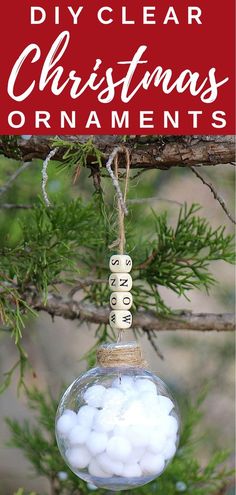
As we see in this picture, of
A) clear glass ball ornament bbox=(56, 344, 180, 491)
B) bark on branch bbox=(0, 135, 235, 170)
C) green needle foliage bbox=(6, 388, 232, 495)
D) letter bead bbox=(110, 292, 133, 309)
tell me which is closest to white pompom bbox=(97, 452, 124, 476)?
clear glass ball ornament bbox=(56, 344, 180, 491)

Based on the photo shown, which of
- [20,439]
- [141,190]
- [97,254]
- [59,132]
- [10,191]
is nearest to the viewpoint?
Result: [59,132]

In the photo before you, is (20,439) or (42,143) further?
(20,439)

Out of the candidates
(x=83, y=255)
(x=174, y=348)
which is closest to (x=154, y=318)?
(x=83, y=255)

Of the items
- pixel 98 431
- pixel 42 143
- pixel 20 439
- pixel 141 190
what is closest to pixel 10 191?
pixel 141 190

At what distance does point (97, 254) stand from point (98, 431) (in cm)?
30

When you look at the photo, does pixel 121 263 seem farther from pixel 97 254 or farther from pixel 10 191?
pixel 10 191

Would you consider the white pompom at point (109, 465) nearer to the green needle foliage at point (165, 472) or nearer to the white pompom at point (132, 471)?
the white pompom at point (132, 471)

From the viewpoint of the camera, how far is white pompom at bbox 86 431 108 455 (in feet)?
1.87

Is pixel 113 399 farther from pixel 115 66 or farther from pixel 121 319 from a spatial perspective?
pixel 115 66

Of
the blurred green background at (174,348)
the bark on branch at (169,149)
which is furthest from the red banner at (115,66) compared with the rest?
the blurred green background at (174,348)

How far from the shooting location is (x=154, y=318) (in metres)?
0.79

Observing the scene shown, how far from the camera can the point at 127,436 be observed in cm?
57

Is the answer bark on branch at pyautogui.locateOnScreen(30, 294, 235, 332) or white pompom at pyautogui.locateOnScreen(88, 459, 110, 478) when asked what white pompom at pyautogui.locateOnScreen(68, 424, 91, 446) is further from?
bark on branch at pyautogui.locateOnScreen(30, 294, 235, 332)

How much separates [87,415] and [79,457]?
0.03 metres
